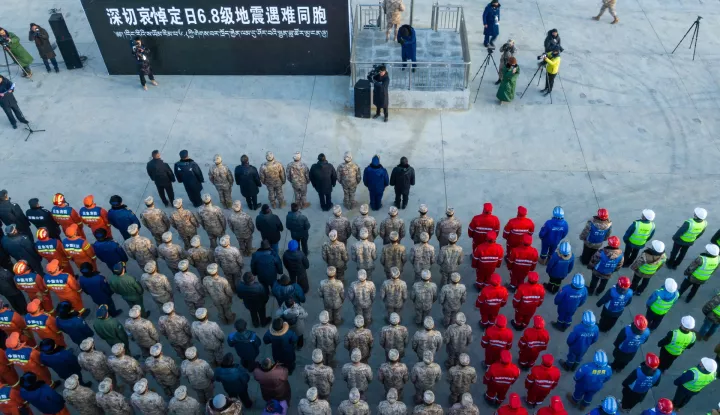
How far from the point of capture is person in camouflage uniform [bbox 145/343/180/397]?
25.6 feet

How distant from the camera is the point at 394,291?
8922 mm

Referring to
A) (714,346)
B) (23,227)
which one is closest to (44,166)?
(23,227)

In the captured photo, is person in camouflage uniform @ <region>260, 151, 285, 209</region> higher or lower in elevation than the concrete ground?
higher

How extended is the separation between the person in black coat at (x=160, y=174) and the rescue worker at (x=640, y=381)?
8776 millimetres

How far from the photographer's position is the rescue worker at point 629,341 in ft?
26.1

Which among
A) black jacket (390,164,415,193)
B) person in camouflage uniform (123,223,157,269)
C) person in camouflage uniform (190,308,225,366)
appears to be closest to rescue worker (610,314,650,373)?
black jacket (390,164,415,193)

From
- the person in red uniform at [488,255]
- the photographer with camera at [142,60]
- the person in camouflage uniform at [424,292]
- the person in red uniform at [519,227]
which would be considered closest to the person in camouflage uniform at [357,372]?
the person in camouflage uniform at [424,292]

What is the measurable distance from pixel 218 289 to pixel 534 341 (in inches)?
190

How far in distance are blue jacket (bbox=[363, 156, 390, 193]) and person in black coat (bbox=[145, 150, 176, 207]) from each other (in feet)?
12.7

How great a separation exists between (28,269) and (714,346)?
1136 cm

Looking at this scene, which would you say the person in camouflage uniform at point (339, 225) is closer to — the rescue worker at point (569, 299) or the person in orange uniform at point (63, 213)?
the rescue worker at point (569, 299)

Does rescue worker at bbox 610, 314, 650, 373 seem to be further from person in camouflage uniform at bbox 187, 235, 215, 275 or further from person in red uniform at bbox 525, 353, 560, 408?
person in camouflage uniform at bbox 187, 235, 215, 275

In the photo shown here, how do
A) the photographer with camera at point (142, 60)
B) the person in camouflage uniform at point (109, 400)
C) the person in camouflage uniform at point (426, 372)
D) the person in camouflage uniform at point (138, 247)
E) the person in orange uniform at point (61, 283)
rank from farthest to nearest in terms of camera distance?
1. the photographer with camera at point (142, 60)
2. the person in camouflage uniform at point (138, 247)
3. the person in orange uniform at point (61, 283)
4. the person in camouflage uniform at point (426, 372)
5. the person in camouflage uniform at point (109, 400)

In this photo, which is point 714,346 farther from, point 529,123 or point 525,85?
point 525,85
